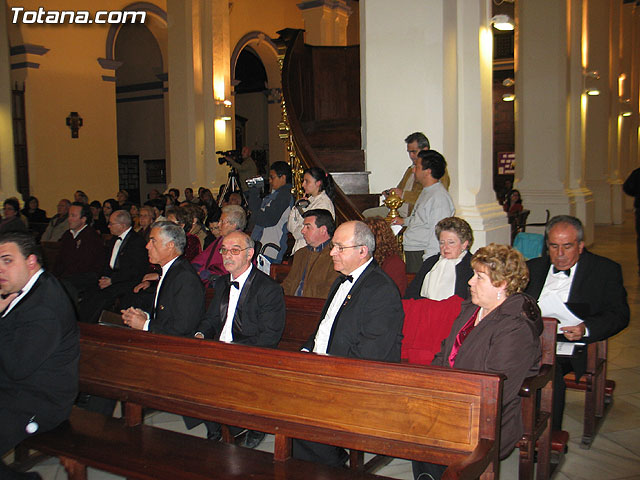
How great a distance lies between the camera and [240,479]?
8.30ft

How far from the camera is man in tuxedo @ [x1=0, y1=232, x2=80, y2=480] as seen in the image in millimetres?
2781

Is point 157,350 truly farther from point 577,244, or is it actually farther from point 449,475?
point 577,244

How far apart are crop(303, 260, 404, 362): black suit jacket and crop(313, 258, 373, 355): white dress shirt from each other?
84 millimetres

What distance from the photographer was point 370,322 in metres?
3.15

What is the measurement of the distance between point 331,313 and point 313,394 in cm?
89

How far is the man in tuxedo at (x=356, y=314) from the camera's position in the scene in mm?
3143

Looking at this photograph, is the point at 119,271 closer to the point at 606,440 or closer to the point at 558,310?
the point at 558,310

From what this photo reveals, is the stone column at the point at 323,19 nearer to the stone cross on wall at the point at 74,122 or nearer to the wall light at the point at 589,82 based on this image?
the stone cross on wall at the point at 74,122

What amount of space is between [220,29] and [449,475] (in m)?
12.1

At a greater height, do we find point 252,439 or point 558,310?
point 558,310

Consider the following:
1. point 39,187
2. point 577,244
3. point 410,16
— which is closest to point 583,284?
point 577,244

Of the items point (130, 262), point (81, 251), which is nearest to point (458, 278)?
point (130, 262)

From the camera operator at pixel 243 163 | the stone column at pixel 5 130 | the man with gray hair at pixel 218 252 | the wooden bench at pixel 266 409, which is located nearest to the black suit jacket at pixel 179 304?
the wooden bench at pixel 266 409

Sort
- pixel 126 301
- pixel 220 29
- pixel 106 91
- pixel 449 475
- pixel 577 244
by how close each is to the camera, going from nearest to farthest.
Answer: pixel 449 475
pixel 577 244
pixel 126 301
pixel 220 29
pixel 106 91
